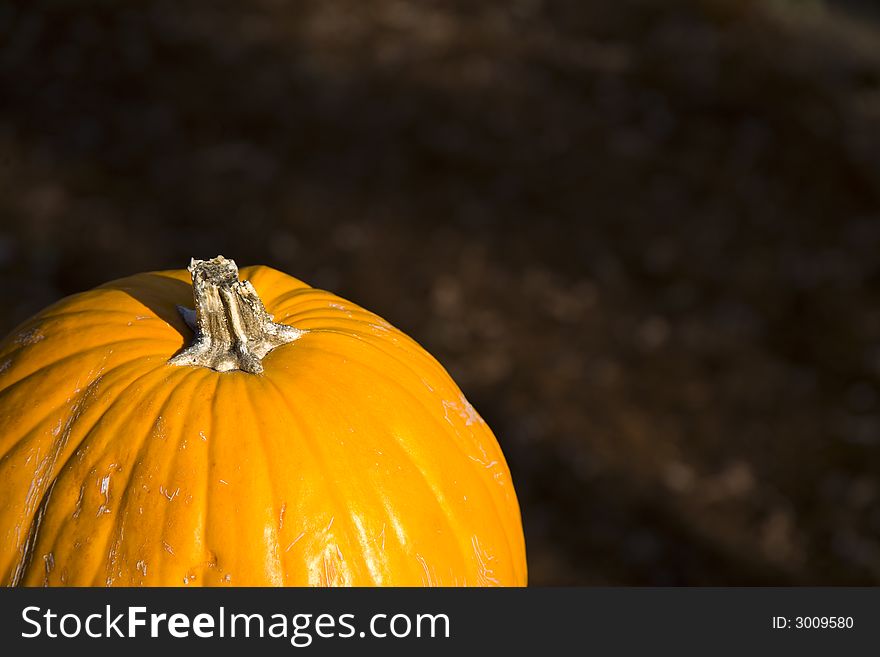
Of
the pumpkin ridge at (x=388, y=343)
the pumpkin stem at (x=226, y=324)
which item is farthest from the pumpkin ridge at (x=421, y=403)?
the pumpkin stem at (x=226, y=324)

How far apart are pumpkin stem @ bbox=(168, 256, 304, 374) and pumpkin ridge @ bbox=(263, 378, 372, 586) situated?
7 centimetres

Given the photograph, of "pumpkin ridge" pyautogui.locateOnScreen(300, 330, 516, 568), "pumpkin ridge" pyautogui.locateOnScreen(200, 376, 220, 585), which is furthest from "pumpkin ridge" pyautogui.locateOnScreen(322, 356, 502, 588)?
"pumpkin ridge" pyautogui.locateOnScreen(200, 376, 220, 585)

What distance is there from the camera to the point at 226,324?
5.98 feet

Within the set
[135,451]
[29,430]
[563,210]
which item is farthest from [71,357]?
[563,210]

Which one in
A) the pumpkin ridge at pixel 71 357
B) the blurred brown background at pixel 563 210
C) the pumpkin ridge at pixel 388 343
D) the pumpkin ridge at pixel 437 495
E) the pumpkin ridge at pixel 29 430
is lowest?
the pumpkin ridge at pixel 437 495

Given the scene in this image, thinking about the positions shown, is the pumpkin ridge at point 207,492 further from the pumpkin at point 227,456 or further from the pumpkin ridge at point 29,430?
the pumpkin ridge at point 29,430

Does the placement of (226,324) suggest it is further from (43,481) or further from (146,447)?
(43,481)

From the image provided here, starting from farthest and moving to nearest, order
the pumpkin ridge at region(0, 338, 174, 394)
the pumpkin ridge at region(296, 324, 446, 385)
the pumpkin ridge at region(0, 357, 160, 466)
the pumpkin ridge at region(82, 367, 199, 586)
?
the pumpkin ridge at region(296, 324, 446, 385) → the pumpkin ridge at region(0, 338, 174, 394) → the pumpkin ridge at region(0, 357, 160, 466) → the pumpkin ridge at region(82, 367, 199, 586)

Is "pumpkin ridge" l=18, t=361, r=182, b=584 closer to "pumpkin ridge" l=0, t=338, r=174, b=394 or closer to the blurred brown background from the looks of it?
"pumpkin ridge" l=0, t=338, r=174, b=394


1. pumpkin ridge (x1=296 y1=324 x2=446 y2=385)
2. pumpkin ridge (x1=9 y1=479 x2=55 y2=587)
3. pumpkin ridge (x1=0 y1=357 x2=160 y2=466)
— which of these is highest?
pumpkin ridge (x1=296 y1=324 x2=446 y2=385)

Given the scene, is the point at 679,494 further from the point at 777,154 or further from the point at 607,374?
the point at 777,154

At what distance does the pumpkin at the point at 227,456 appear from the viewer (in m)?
1.66

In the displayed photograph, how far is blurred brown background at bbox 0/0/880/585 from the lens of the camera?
203 inches

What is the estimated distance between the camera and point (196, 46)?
313 inches
